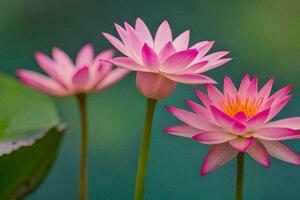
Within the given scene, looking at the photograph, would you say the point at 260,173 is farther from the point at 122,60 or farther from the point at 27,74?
the point at 122,60

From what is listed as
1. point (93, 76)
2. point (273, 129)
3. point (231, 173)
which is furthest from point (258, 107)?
point (231, 173)

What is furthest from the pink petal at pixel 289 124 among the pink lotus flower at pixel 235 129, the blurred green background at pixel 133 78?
the blurred green background at pixel 133 78

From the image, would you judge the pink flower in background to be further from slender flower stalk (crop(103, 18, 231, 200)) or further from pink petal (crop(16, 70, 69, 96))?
slender flower stalk (crop(103, 18, 231, 200))

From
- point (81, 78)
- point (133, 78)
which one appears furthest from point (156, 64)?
point (133, 78)

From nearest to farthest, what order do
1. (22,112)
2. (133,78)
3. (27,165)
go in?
(27,165), (22,112), (133,78)

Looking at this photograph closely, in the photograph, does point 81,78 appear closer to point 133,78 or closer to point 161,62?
point 161,62

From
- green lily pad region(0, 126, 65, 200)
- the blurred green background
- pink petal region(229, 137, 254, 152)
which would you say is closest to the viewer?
pink petal region(229, 137, 254, 152)

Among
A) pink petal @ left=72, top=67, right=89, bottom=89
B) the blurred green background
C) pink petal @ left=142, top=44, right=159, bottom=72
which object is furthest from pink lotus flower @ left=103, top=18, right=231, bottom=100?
the blurred green background

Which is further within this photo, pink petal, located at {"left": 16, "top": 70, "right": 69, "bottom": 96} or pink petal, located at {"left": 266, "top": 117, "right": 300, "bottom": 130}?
pink petal, located at {"left": 16, "top": 70, "right": 69, "bottom": 96}
